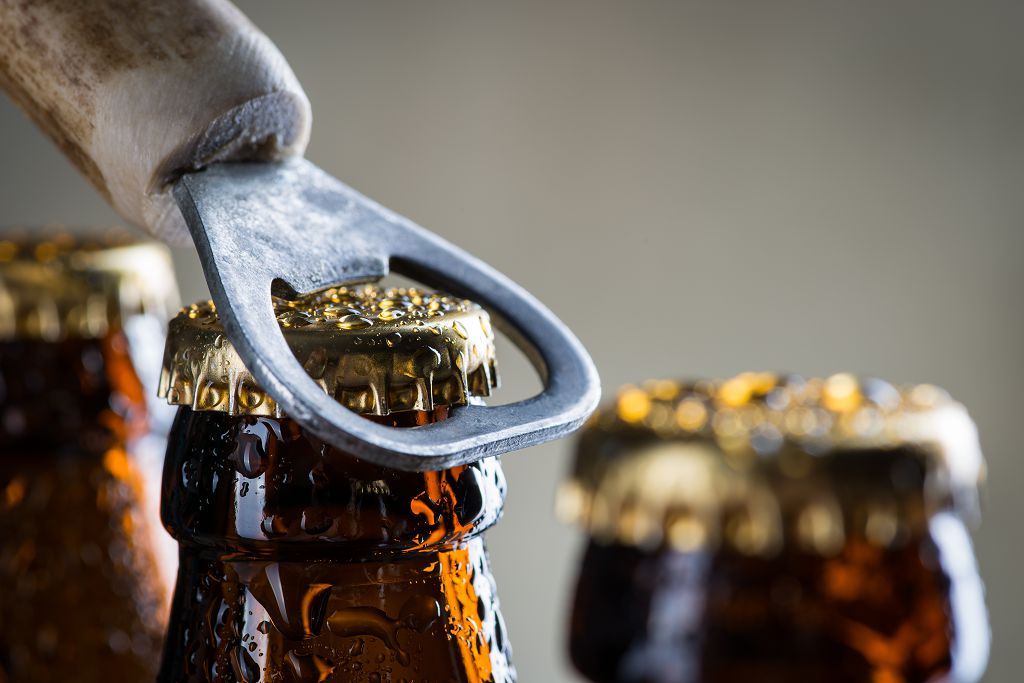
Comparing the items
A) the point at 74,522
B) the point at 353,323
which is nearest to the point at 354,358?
the point at 353,323

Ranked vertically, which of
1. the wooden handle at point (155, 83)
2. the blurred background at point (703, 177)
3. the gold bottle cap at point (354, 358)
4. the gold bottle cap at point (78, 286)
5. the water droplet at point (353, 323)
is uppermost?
the blurred background at point (703, 177)

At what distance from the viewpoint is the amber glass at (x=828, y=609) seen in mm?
424

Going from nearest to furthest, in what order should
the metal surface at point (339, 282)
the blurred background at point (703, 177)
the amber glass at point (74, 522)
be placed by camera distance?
1. the metal surface at point (339, 282)
2. the amber glass at point (74, 522)
3. the blurred background at point (703, 177)

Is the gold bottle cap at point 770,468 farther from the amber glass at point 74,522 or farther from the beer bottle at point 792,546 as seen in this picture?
the amber glass at point 74,522

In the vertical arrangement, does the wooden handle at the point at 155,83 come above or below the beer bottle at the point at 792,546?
above

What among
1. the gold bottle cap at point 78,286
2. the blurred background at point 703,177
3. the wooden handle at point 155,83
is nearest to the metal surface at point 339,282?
the wooden handle at point 155,83

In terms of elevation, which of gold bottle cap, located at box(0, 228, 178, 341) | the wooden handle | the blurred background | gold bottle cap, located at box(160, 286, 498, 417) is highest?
the blurred background

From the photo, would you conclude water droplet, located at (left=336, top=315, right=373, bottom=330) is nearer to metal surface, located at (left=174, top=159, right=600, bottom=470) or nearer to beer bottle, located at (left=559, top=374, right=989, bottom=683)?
metal surface, located at (left=174, top=159, right=600, bottom=470)

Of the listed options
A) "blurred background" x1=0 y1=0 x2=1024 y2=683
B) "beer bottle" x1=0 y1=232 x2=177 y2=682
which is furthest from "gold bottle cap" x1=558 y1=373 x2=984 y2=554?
"blurred background" x1=0 y1=0 x2=1024 y2=683

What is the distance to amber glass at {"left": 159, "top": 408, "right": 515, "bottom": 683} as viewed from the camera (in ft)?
0.72

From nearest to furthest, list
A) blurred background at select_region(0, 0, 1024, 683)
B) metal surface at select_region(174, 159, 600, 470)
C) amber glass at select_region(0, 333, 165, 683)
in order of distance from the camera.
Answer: metal surface at select_region(174, 159, 600, 470)
amber glass at select_region(0, 333, 165, 683)
blurred background at select_region(0, 0, 1024, 683)

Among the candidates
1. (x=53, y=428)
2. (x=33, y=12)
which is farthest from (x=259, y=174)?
(x=53, y=428)

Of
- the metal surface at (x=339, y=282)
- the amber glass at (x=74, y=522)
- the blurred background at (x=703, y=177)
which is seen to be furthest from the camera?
the blurred background at (x=703, y=177)

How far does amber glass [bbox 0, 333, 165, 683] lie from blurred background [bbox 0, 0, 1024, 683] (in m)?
1.16
